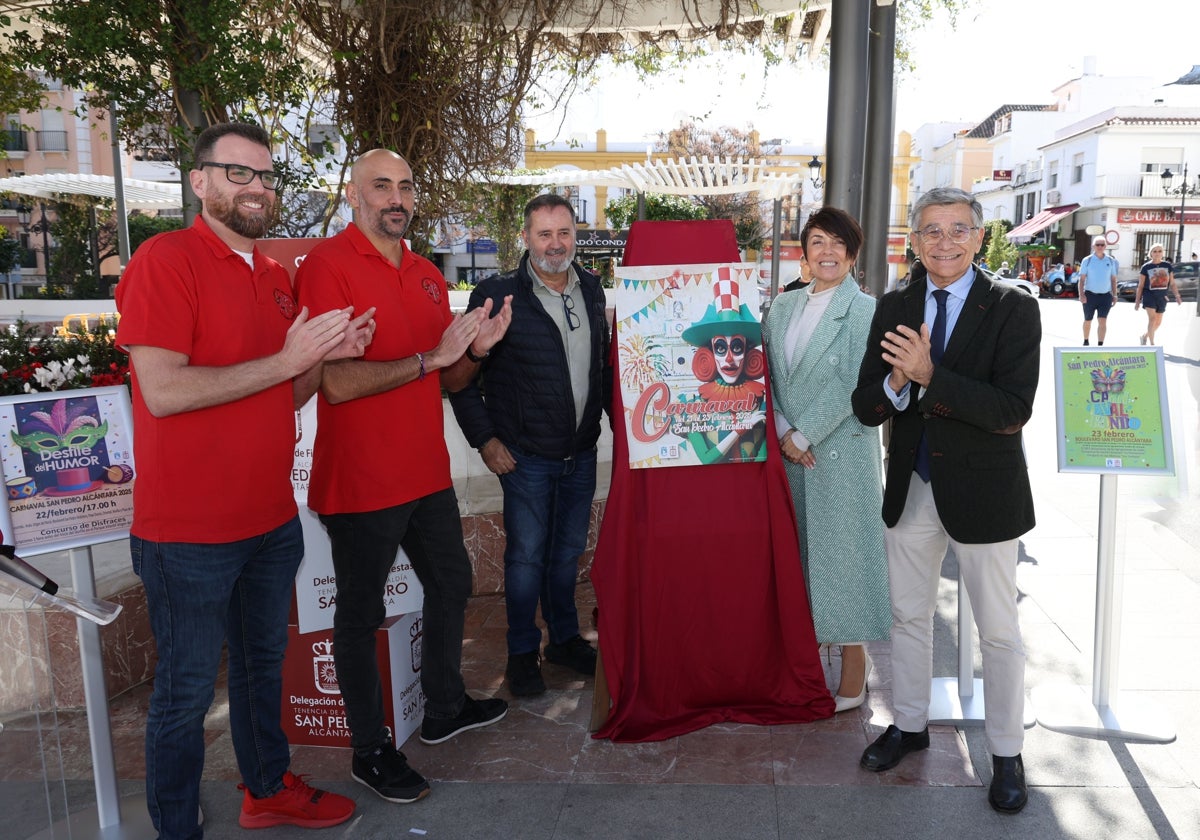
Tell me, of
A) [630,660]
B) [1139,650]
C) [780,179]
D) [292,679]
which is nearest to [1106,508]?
[1139,650]

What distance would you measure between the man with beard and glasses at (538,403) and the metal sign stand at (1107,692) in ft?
5.98

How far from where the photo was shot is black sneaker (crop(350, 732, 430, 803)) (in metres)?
2.78

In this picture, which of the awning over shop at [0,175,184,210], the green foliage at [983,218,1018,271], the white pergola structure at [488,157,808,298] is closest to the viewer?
the white pergola structure at [488,157,808,298]

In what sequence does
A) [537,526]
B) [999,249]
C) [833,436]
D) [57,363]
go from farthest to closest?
[999,249] → [57,363] → [537,526] → [833,436]

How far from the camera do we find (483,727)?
327 cm

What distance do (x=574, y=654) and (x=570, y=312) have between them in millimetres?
1449

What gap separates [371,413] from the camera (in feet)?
8.87

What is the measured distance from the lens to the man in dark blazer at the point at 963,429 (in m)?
2.56

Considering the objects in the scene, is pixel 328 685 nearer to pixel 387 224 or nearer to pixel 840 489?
pixel 387 224

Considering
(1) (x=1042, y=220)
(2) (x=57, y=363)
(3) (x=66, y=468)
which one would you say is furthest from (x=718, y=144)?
(3) (x=66, y=468)

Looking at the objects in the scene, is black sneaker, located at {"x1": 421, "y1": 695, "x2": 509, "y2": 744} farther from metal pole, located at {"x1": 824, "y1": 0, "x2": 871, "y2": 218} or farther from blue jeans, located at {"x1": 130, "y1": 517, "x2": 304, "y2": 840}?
metal pole, located at {"x1": 824, "y1": 0, "x2": 871, "y2": 218}

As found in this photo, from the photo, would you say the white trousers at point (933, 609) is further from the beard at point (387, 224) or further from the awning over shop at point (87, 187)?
the awning over shop at point (87, 187)

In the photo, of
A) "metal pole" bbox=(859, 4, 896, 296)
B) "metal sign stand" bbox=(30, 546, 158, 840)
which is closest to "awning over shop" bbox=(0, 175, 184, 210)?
"metal pole" bbox=(859, 4, 896, 296)

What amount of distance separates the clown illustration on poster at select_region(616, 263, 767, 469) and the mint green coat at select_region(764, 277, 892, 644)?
194 millimetres
